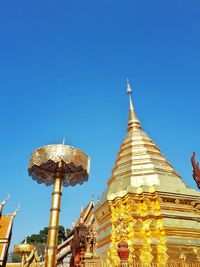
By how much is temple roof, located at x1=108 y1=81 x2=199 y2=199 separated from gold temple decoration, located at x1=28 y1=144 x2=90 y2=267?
6.72m

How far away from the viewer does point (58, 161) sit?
23.4 ft

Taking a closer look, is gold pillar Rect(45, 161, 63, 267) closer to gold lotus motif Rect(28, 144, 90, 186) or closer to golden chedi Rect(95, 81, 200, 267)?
gold lotus motif Rect(28, 144, 90, 186)

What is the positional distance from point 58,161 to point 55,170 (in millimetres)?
308

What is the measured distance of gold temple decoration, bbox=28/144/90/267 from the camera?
591cm

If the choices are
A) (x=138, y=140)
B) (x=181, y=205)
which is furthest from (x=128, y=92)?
(x=181, y=205)

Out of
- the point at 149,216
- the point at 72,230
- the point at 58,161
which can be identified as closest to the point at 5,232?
the point at 72,230

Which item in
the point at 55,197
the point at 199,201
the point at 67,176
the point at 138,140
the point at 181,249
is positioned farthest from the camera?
the point at 138,140

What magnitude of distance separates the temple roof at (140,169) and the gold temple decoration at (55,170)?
6721 mm

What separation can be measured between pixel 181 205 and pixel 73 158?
8846 mm

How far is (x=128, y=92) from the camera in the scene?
2291 centimetres

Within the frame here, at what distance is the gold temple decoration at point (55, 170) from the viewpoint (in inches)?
233

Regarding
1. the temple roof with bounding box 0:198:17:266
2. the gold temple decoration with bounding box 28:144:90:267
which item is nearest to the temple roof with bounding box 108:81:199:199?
the gold temple decoration with bounding box 28:144:90:267

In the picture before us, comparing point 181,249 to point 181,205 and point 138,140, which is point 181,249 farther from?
point 138,140

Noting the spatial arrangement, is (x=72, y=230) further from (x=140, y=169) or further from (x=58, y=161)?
(x=58, y=161)
